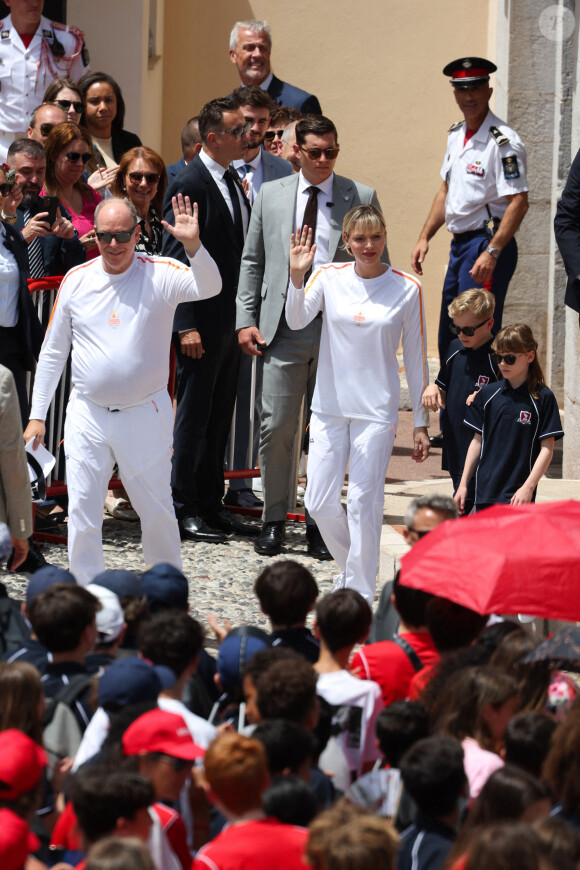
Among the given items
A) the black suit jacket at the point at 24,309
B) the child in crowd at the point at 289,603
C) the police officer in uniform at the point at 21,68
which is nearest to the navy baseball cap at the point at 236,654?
the child in crowd at the point at 289,603

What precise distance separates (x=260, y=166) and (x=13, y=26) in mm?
2534

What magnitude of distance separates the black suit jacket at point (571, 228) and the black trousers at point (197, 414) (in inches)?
79.8

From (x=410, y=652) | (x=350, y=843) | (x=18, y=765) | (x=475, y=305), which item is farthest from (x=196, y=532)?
(x=350, y=843)

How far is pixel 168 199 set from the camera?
884 centimetres

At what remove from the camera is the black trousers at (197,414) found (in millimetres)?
8578

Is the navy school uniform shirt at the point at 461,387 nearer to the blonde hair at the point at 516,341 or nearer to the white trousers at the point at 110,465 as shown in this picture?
the blonde hair at the point at 516,341

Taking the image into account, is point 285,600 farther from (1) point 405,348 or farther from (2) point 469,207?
(2) point 469,207

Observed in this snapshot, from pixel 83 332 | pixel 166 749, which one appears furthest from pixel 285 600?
pixel 83 332

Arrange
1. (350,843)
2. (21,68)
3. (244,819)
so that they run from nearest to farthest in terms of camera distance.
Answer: (350,843), (244,819), (21,68)

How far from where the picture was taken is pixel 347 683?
4.31 metres

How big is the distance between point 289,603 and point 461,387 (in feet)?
10.3

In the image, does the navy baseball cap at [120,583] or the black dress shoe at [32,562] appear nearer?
the navy baseball cap at [120,583]

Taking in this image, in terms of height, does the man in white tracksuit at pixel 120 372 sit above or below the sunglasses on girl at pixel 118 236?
below

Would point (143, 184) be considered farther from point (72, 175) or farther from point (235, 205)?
point (235, 205)
